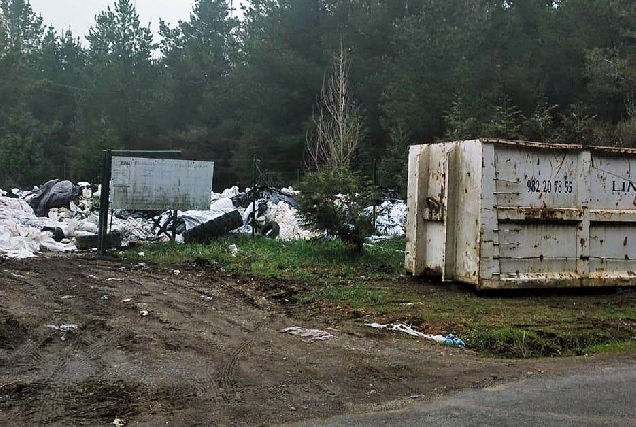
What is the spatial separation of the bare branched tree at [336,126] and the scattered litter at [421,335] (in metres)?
13.6

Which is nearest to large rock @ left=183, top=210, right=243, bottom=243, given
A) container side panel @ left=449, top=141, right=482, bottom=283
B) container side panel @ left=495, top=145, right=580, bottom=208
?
container side panel @ left=449, top=141, right=482, bottom=283

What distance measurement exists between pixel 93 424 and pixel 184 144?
127ft

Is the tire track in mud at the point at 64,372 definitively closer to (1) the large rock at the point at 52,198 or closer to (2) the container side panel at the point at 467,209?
(2) the container side panel at the point at 467,209

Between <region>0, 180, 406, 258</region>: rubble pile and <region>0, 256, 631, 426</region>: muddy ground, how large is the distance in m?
5.62

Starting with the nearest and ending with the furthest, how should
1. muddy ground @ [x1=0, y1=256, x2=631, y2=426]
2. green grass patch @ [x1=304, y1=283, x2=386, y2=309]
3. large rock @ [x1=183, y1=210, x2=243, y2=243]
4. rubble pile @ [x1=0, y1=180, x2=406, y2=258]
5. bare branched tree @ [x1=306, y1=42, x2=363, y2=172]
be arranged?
muddy ground @ [x1=0, y1=256, x2=631, y2=426], green grass patch @ [x1=304, y1=283, x2=386, y2=309], rubble pile @ [x1=0, y1=180, x2=406, y2=258], large rock @ [x1=183, y1=210, x2=243, y2=243], bare branched tree @ [x1=306, y1=42, x2=363, y2=172]

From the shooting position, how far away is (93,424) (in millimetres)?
4418

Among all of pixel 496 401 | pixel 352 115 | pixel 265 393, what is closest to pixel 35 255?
pixel 265 393

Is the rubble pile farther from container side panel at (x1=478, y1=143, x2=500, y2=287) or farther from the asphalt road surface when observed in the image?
the asphalt road surface

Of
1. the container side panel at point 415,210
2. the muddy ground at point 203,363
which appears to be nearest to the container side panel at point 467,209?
the container side panel at point 415,210

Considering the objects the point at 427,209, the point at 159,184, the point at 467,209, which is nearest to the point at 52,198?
the point at 159,184

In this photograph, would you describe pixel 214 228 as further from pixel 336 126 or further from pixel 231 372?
pixel 336 126

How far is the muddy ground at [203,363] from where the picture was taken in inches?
189

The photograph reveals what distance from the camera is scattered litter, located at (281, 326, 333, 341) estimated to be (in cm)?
703

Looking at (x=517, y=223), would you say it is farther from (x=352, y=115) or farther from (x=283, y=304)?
(x=352, y=115)
